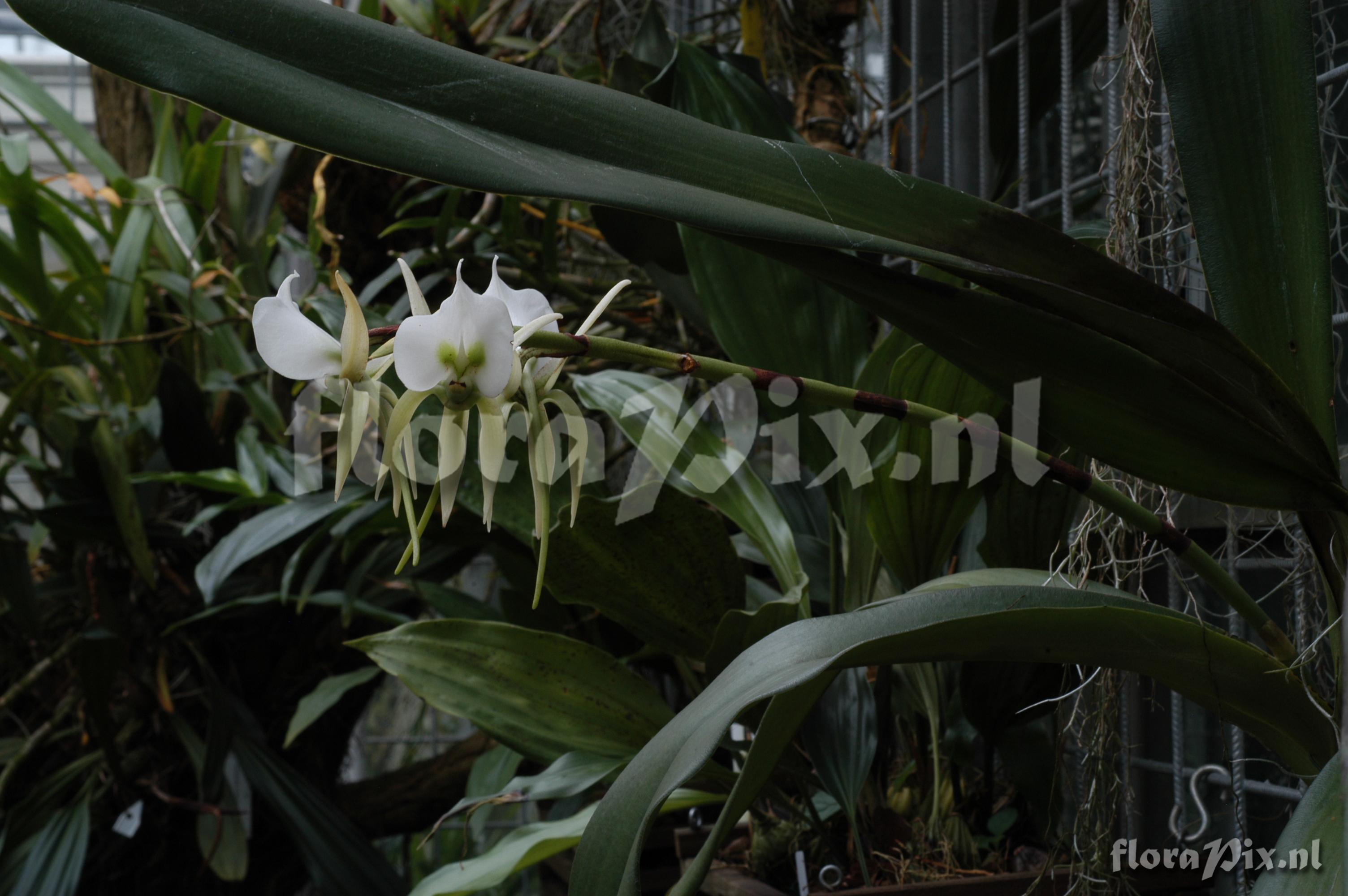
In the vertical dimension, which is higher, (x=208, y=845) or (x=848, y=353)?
(x=848, y=353)

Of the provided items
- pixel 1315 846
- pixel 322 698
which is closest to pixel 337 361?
pixel 1315 846

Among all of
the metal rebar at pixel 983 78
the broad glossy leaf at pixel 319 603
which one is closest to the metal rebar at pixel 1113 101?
the metal rebar at pixel 983 78

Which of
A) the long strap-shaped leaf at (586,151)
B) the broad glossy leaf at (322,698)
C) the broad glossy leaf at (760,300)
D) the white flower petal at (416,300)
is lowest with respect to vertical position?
the broad glossy leaf at (322,698)

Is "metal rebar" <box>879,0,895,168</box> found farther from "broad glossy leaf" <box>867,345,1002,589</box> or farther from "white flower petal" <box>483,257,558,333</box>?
"white flower petal" <box>483,257,558,333</box>

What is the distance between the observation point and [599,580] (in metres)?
0.63

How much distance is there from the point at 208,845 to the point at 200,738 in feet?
0.55

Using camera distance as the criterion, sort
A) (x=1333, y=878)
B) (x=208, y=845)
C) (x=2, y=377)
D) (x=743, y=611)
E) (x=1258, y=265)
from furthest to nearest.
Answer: (x=2, y=377) < (x=208, y=845) < (x=743, y=611) < (x=1258, y=265) < (x=1333, y=878)

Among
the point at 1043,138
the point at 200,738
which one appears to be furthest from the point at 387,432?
the point at 200,738

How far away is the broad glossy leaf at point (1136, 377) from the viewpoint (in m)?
0.35

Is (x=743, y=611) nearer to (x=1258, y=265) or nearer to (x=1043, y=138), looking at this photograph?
(x=1258, y=265)

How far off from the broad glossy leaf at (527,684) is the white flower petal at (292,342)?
36cm

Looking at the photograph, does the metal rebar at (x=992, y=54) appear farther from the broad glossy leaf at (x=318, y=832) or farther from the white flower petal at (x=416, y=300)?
the broad glossy leaf at (x=318, y=832)

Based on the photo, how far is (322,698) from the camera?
1.07 m

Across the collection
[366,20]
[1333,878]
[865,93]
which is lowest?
[1333,878]
